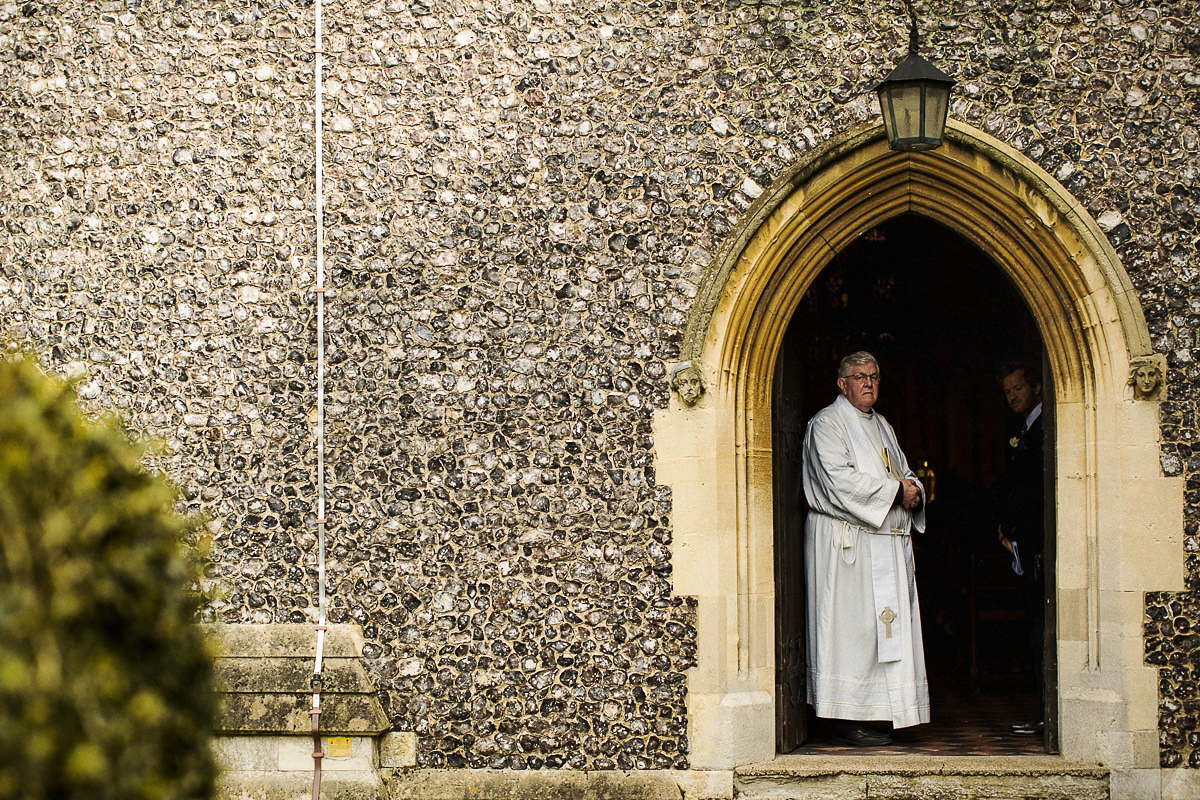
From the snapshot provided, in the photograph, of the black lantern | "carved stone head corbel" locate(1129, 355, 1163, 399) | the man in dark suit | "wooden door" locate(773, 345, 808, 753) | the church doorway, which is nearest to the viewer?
the black lantern

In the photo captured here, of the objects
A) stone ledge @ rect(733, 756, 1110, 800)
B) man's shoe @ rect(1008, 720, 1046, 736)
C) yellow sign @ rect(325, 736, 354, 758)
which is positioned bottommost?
stone ledge @ rect(733, 756, 1110, 800)

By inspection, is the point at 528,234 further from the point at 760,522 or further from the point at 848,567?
the point at 848,567

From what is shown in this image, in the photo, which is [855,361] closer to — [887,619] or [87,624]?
[887,619]

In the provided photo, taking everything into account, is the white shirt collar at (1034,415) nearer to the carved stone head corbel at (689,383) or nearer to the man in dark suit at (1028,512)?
the man in dark suit at (1028,512)

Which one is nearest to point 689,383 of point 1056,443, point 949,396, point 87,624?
point 1056,443

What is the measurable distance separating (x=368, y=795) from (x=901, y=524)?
277 centimetres

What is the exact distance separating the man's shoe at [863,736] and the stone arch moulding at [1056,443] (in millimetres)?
592

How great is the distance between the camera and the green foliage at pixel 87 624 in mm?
2260

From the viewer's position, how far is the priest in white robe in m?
5.70

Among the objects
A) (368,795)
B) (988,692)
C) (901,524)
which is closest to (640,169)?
(901,524)

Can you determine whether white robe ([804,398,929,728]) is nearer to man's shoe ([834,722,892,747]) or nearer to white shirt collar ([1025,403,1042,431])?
man's shoe ([834,722,892,747])

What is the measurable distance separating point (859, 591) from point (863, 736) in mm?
677

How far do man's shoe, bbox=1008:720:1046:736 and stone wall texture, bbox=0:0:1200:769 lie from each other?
2.88ft

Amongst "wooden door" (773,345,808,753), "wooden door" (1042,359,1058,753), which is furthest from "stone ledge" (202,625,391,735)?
"wooden door" (1042,359,1058,753)
